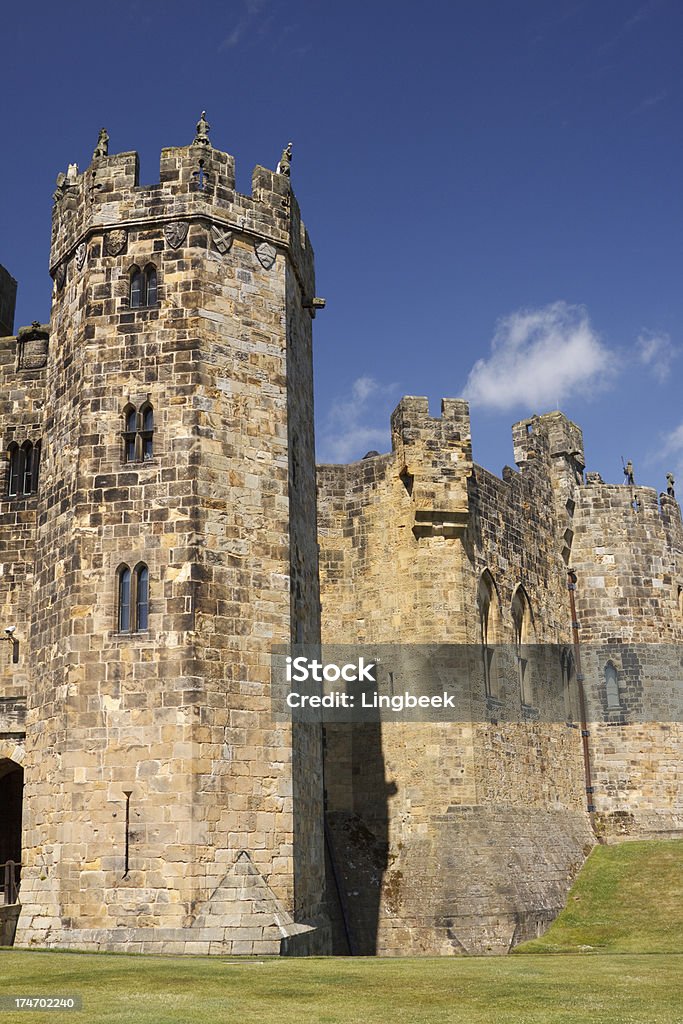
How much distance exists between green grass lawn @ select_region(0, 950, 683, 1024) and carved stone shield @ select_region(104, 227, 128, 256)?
38.3 ft

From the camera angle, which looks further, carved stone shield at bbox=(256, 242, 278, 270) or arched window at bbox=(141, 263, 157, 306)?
carved stone shield at bbox=(256, 242, 278, 270)

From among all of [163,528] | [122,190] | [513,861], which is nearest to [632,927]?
[513,861]

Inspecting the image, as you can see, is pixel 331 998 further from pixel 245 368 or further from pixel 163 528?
pixel 245 368

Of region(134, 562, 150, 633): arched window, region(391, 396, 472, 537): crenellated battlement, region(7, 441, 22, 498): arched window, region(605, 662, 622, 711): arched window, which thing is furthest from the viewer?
region(605, 662, 622, 711): arched window

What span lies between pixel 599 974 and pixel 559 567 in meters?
19.4

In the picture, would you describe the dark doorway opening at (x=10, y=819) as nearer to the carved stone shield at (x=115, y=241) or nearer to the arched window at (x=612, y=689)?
the carved stone shield at (x=115, y=241)

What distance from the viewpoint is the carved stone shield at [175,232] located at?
19.5 m

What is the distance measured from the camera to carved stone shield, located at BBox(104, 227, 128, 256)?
773 inches

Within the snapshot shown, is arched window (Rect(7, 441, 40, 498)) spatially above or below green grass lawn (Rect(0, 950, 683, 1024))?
above

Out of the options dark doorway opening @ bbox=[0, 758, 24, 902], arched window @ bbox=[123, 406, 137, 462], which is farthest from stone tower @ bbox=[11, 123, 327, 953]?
dark doorway opening @ bbox=[0, 758, 24, 902]

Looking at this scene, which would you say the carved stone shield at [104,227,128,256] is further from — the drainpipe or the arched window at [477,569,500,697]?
the drainpipe

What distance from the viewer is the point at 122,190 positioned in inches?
781

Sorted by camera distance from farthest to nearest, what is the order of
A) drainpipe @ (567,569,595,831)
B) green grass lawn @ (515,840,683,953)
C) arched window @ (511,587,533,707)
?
drainpipe @ (567,569,595,831) → arched window @ (511,587,533,707) → green grass lawn @ (515,840,683,953)

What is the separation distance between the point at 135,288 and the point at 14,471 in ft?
18.0
